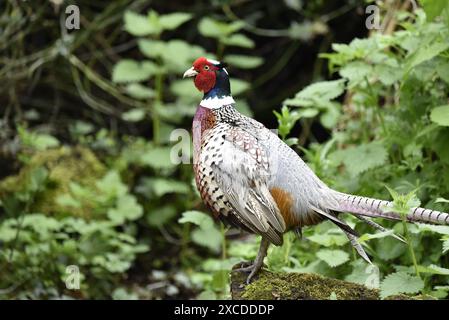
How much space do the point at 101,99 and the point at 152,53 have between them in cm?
140

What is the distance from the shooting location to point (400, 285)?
3.53 meters

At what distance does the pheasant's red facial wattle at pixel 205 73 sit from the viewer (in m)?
3.90

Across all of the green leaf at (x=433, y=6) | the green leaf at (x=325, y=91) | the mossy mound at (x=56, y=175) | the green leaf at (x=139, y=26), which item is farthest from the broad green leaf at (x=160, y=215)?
the green leaf at (x=433, y=6)

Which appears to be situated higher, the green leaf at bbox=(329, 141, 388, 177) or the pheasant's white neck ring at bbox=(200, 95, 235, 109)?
the pheasant's white neck ring at bbox=(200, 95, 235, 109)

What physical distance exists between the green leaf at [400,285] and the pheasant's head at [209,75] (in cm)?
123

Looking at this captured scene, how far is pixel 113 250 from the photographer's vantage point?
20.7ft

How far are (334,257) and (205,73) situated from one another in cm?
123

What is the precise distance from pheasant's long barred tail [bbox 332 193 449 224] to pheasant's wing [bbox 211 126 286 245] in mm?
314

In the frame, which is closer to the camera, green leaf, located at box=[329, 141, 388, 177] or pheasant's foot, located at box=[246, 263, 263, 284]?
pheasant's foot, located at box=[246, 263, 263, 284]

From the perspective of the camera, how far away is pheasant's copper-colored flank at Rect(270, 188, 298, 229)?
3668 mm

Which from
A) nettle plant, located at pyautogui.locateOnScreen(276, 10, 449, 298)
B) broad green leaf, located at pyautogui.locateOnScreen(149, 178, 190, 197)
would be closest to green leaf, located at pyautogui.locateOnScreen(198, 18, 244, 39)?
broad green leaf, located at pyautogui.locateOnScreen(149, 178, 190, 197)

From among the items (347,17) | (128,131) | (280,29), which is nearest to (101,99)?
(128,131)

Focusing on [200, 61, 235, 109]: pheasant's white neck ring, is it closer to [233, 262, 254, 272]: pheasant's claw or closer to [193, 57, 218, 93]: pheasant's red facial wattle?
[193, 57, 218, 93]: pheasant's red facial wattle

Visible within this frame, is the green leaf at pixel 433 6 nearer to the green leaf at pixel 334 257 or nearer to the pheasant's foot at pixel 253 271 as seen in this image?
the green leaf at pixel 334 257
